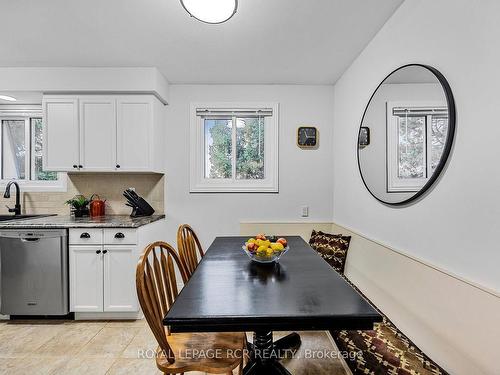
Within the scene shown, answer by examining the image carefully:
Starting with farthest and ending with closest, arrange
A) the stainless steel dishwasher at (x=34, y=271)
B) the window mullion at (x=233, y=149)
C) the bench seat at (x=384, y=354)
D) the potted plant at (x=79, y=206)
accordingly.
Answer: the window mullion at (x=233, y=149) < the potted plant at (x=79, y=206) < the stainless steel dishwasher at (x=34, y=271) < the bench seat at (x=384, y=354)

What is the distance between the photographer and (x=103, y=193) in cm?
333

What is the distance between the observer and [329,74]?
309cm

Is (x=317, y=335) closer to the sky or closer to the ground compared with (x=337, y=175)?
closer to the ground

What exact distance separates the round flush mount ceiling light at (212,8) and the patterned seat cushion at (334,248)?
2121 mm

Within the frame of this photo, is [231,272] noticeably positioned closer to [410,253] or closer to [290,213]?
[410,253]

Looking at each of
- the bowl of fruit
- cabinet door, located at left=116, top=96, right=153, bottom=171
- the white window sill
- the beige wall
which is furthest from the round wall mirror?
the white window sill

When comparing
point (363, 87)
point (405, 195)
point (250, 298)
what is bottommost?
point (250, 298)

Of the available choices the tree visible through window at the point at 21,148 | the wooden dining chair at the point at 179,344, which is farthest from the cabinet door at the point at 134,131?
the wooden dining chair at the point at 179,344

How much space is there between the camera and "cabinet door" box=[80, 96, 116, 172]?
2994 millimetres

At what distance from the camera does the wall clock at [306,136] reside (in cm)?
337

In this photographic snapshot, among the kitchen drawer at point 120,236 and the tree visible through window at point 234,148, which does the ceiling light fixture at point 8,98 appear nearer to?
the kitchen drawer at point 120,236

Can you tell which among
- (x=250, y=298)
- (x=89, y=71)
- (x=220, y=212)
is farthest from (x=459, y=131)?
(x=89, y=71)

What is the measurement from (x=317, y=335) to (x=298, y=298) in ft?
4.72

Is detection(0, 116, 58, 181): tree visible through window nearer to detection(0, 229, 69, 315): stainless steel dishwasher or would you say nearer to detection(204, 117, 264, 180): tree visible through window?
detection(0, 229, 69, 315): stainless steel dishwasher
